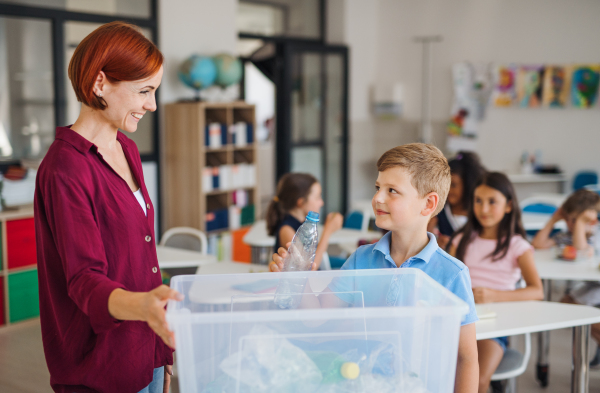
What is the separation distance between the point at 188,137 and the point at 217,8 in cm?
140

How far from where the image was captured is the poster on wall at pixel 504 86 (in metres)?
6.22

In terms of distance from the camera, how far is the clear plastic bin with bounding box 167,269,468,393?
902 millimetres

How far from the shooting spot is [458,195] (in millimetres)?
3389

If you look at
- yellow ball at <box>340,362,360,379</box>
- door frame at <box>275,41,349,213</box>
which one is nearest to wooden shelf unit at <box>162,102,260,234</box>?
door frame at <box>275,41,349,213</box>

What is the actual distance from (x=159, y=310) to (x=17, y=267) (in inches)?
140

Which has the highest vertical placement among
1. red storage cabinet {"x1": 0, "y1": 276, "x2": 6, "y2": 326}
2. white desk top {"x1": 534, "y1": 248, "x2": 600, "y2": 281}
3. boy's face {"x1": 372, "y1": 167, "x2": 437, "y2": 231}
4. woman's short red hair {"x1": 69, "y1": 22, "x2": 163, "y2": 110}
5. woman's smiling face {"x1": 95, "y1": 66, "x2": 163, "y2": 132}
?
woman's short red hair {"x1": 69, "y1": 22, "x2": 163, "y2": 110}

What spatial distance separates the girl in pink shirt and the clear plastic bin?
1521 millimetres

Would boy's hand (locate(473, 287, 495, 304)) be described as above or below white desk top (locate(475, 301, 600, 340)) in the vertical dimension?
above

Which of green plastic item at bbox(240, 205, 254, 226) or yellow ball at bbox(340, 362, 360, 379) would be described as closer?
yellow ball at bbox(340, 362, 360, 379)

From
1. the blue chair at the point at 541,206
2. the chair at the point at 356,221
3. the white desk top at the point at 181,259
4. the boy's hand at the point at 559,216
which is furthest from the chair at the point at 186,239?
the blue chair at the point at 541,206

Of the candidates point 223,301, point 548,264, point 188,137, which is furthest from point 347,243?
point 223,301

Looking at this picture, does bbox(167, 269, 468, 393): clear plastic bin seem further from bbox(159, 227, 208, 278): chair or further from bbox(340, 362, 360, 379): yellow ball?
bbox(159, 227, 208, 278): chair

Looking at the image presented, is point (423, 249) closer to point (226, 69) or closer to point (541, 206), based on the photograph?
point (541, 206)

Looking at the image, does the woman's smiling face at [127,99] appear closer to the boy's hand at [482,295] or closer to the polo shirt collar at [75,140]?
the polo shirt collar at [75,140]
